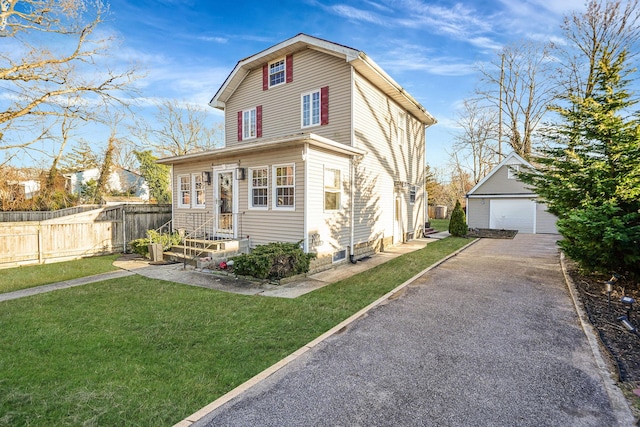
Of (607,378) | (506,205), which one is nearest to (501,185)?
(506,205)

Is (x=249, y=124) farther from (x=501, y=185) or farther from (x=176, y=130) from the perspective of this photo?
(x=176, y=130)

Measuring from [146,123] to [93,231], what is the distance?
18115mm

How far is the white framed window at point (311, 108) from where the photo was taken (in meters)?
11.2

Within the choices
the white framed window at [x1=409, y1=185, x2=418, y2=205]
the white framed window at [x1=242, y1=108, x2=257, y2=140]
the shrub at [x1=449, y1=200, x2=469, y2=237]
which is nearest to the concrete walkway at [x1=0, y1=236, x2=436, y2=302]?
the white framed window at [x1=242, y1=108, x2=257, y2=140]

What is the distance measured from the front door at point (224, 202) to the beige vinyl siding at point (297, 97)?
2638 millimetres

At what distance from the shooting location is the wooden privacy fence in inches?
379

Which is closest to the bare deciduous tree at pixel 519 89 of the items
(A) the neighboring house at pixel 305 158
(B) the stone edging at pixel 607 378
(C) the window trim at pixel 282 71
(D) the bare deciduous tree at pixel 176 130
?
(A) the neighboring house at pixel 305 158

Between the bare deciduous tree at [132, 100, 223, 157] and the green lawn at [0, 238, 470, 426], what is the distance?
78.1 ft

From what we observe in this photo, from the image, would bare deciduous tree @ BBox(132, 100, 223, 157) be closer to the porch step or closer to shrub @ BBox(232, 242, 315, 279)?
the porch step

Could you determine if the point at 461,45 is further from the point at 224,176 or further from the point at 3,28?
the point at 3,28

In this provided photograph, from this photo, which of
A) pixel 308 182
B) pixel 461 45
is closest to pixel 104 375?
pixel 308 182

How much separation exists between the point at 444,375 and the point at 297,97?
1045cm

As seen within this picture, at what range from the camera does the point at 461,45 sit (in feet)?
46.5

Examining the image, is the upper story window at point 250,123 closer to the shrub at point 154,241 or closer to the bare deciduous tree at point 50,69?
the shrub at point 154,241
